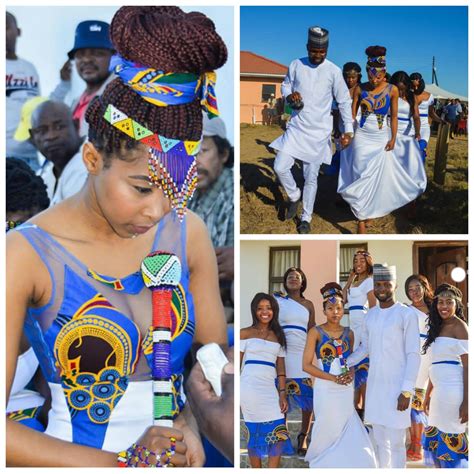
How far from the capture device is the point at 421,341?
474 cm

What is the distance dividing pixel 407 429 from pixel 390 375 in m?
0.39

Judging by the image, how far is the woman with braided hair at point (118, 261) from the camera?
402 cm

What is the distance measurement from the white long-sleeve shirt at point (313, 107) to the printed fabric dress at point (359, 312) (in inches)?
29.9

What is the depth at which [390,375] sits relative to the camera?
4.64 meters

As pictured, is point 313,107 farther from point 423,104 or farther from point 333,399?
point 333,399

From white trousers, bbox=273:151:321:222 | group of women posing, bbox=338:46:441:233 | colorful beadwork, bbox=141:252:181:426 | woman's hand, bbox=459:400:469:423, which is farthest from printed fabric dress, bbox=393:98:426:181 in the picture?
colorful beadwork, bbox=141:252:181:426

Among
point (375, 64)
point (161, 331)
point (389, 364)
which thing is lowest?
point (389, 364)

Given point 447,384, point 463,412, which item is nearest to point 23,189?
point 447,384

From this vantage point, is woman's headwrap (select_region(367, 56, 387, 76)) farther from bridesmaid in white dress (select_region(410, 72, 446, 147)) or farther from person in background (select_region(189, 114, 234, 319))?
person in background (select_region(189, 114, 234, 319))

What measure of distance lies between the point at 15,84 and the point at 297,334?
2.01 meters

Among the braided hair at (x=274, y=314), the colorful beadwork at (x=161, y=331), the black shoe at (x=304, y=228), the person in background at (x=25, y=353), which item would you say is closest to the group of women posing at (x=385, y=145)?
the black shoe at (x=304, y=228)

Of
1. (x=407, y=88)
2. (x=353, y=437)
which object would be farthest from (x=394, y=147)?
(x=353, y=437)

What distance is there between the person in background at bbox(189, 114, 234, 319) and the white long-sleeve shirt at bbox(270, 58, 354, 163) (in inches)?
17.8

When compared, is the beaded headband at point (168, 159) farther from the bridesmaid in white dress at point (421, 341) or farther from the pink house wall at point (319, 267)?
the bridesmaid in white dress at point (421, 341)
